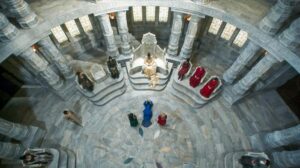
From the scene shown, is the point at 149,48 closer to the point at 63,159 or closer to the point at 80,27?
the point at 80,27

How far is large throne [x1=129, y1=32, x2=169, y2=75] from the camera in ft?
66.9

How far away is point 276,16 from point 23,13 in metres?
16.4

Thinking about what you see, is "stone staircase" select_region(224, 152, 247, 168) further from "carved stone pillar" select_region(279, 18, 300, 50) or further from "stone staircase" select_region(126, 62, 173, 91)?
"carved stone pillar" select_region(279, 18, 300, 50)

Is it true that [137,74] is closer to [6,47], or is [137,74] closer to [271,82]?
[6,47]

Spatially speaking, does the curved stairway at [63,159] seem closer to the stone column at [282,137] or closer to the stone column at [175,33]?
the stone column at [175,33]

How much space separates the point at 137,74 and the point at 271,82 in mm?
12289

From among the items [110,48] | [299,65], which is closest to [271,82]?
[299,65]

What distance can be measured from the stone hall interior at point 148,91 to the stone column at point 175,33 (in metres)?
0.10

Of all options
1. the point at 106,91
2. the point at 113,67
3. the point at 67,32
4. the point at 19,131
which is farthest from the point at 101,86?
the point at 19,131

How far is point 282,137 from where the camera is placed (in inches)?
729

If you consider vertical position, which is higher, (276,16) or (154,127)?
(276,16)

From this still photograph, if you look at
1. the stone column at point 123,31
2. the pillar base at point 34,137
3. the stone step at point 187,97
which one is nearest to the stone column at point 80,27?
the stone column at point 123,31

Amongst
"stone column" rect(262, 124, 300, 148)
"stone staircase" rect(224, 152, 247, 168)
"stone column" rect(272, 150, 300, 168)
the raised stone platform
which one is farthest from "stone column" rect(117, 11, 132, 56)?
"stone column" rect(272, 150, 300, 168)

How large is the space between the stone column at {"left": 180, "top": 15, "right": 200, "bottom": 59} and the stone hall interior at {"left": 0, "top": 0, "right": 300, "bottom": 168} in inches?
3.6
